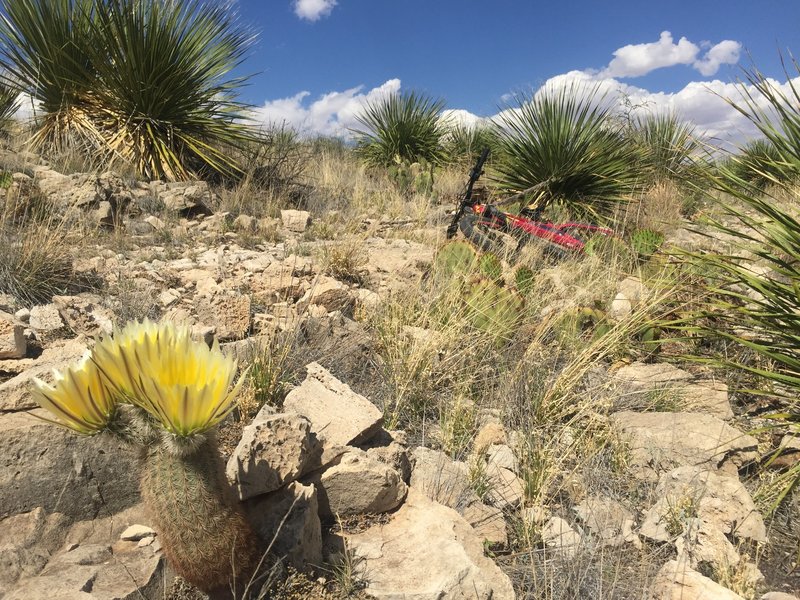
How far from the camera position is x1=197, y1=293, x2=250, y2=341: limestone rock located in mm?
2670

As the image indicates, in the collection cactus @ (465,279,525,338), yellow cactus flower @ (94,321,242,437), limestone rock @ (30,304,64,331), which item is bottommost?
limestone rock @ (30,304,64,331)

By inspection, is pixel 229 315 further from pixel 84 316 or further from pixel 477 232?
pixel 477 232

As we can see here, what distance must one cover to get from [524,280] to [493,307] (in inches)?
21.2

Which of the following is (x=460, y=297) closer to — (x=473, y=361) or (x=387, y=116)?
(x=473, y=361)

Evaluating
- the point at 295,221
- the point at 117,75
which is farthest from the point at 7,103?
the point at 295,221

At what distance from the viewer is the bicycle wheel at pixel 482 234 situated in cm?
473

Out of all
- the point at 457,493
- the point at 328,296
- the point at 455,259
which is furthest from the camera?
the point at 455,259

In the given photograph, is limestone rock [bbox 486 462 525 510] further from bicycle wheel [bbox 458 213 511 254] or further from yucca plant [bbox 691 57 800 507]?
bicycle wheel [bbox 458 213 511 254]

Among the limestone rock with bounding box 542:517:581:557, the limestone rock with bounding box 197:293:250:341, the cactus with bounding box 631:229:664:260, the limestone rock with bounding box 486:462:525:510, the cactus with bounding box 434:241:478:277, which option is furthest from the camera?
the cactus with bounding box 631:229:664:260

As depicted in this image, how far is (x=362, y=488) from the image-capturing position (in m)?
1.78

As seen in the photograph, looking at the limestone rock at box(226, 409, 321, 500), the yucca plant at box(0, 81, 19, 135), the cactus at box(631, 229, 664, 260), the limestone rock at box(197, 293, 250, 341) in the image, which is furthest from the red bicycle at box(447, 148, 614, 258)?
the yucca plant at box(0, 81, 19, 135)

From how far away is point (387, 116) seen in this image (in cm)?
1234

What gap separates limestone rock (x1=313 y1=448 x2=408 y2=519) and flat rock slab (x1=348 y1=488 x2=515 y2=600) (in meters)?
0.08

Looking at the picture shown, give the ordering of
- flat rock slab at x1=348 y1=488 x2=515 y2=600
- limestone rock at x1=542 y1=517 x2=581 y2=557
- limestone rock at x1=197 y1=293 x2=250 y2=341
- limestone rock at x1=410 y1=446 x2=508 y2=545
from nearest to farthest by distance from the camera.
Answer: flat rock slab at x1=348 y1=488 x2=515 y2=600 < limestone rock at x1=542 y1=517 x2=581 y2=557 < limestone rock at x1=410 y1=446 x2=508 y2=545 < limestone rock at x1=197 y1=293 x2=250 y2=341
